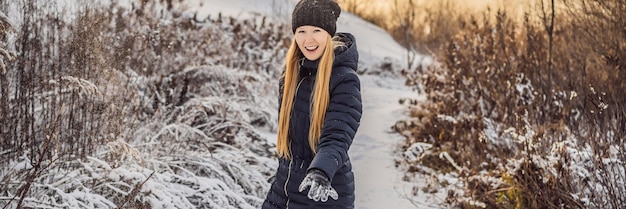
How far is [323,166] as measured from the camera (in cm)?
214

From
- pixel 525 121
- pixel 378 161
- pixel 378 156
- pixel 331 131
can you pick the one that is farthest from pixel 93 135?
pixel 378 156

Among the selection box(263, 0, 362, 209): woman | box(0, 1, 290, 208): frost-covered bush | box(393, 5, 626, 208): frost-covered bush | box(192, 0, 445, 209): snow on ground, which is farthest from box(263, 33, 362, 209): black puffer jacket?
box(192, 0, 445, 209): snow on ground

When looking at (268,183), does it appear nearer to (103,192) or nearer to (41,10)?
(103,192)

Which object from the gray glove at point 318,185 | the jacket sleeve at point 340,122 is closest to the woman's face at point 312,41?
the jacket sleeve at point 340,122

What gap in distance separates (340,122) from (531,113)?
115 inches

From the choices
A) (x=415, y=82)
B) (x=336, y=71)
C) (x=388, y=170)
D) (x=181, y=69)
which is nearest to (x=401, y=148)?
(x=388, y=170)

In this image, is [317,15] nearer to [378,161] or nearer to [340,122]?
[340,122]

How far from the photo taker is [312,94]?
8.25ft

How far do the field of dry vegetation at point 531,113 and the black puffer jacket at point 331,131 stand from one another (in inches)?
68.2

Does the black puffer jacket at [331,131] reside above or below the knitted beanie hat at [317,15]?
below

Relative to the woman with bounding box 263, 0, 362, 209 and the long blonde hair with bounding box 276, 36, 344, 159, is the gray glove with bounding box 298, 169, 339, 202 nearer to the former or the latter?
the woman with bounding box 263, 0, 362, 209

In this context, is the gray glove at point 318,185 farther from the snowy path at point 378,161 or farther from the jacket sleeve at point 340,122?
the snowy path at point 378,161

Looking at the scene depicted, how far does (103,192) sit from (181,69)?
3.23 m

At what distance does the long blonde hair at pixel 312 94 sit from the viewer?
8.09 feet
